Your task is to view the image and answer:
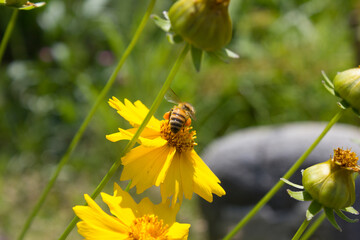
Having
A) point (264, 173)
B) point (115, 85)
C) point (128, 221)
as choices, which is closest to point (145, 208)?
point (128, 221)

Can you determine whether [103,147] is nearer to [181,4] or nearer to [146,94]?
[146,94]

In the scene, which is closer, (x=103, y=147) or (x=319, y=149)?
(x=319, y=149)

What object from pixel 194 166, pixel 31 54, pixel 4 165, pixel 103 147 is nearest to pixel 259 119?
pixel 103 147

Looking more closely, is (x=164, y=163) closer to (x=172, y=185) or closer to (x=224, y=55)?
(x=172, y=185)

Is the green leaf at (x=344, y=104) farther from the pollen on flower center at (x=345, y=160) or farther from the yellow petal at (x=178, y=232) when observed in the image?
the yellow petal at (x=178, y=232)

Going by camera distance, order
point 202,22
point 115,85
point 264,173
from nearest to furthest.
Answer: point 202,22 < point 264,173 < point 115,85

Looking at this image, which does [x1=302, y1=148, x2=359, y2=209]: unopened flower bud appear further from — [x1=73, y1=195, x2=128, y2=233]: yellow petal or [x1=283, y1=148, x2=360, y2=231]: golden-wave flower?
[x1=73, y1=195, x2=128, y2=233]: yellow petal
